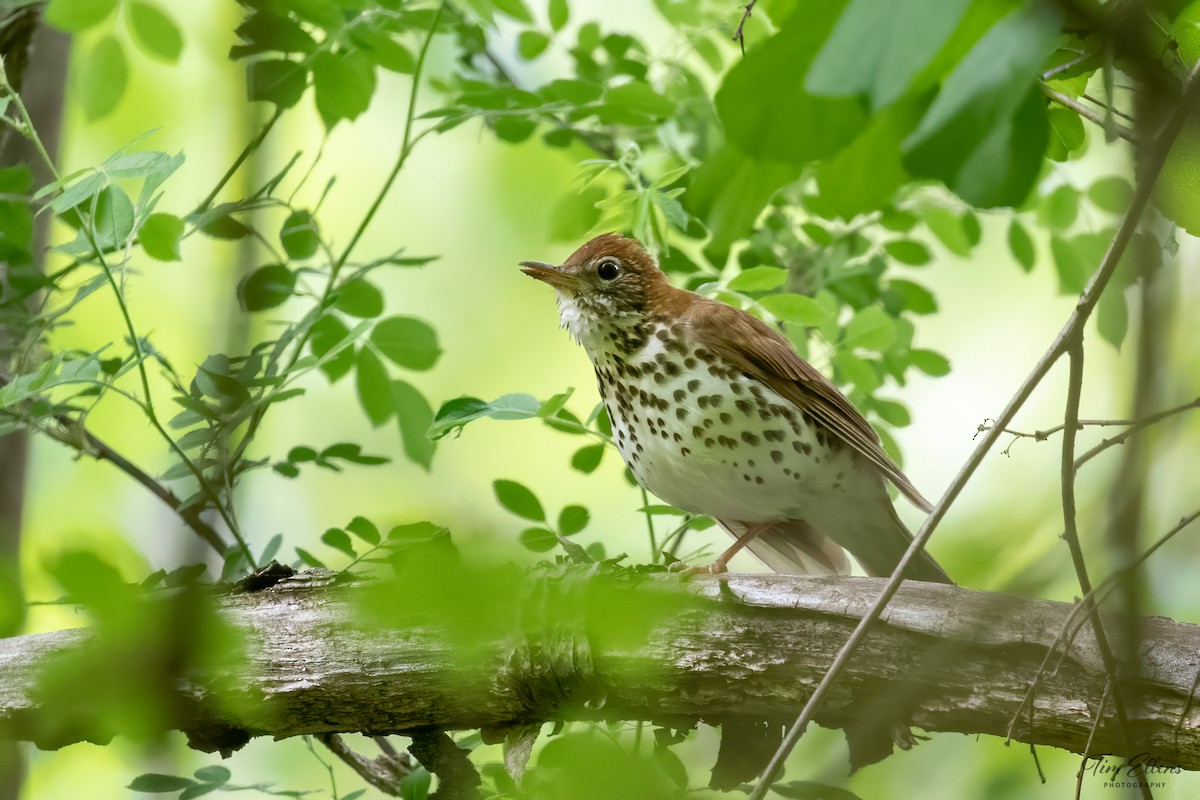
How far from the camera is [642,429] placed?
2.77 m

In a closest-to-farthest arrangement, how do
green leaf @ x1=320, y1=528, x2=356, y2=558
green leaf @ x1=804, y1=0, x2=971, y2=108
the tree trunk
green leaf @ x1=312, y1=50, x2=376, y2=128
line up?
green leaf @ x1=804, y1=0, x2=971, y2=108, green leaf @ x1=320, y1=528, x2=356, y2=558, green leaf @ x1=312, y1=50, x2=376, y2=128, the tree trunk

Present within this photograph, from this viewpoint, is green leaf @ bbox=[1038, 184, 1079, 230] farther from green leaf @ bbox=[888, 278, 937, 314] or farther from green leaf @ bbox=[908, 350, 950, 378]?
green leaf @ bbox=[908, 350, 950, 378]

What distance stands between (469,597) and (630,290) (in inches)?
83.5

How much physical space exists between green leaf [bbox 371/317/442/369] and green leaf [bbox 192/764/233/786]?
0.95 metres

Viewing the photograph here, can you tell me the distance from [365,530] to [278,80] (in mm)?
964

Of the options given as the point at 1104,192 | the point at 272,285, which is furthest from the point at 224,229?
the point at 1104,192

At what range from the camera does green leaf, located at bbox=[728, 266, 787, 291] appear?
2.44 metres

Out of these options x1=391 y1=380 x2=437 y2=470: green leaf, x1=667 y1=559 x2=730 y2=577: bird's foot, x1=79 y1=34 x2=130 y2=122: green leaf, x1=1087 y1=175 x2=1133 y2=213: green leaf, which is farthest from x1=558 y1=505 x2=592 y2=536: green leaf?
x1=79 y1=34 x2=130 y2=122: green leaf

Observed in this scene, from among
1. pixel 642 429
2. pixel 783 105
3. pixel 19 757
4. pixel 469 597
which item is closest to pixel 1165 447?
pixel 783 105

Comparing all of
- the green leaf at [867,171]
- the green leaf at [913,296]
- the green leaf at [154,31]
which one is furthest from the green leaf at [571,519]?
the green leaf at [867,171]

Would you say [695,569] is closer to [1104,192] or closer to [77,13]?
[1104,192]

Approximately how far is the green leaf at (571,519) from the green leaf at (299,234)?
0.85 meters

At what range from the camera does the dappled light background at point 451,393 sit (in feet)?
3.02

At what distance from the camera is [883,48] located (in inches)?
21.2
